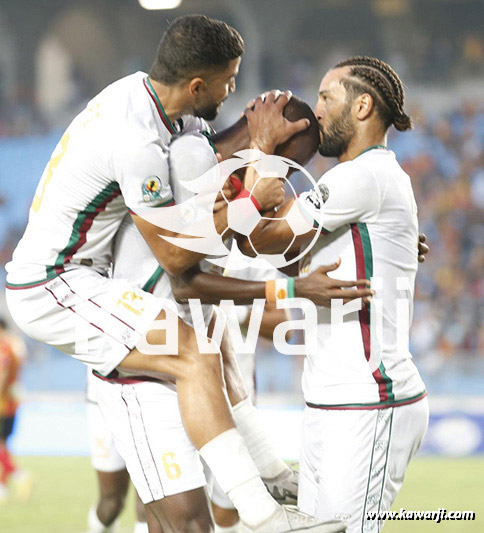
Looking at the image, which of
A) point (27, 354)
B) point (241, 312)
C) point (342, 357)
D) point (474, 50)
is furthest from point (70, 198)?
point (474, 50)

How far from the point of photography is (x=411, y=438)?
12.1ft

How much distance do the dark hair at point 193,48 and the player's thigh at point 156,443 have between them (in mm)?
1332

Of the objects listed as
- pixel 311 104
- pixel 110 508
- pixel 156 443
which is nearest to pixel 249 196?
pixel 156 443

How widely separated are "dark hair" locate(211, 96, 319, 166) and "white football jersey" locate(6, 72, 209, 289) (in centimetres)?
44

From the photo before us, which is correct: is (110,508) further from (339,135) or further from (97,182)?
(339,135)

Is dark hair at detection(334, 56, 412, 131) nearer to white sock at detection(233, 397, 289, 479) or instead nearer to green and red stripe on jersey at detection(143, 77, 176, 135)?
green and red stripe on jersey at detection(143, 77, 176, 135)

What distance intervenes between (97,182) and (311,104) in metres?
15.7

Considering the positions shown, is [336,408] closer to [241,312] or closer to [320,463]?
[320,463]

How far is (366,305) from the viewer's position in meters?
3.64

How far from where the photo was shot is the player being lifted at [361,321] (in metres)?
3.55

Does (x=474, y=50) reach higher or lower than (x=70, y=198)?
higher

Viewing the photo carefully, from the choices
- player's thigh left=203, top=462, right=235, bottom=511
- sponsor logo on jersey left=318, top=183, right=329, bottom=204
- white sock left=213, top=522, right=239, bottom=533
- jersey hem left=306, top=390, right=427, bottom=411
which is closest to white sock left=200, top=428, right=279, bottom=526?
jersey hem left=306, top=390, right=427, bottom=411

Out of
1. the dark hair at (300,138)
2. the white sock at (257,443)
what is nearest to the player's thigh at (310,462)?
the white sock at (257,443)

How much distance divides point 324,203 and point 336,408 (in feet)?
2.79
